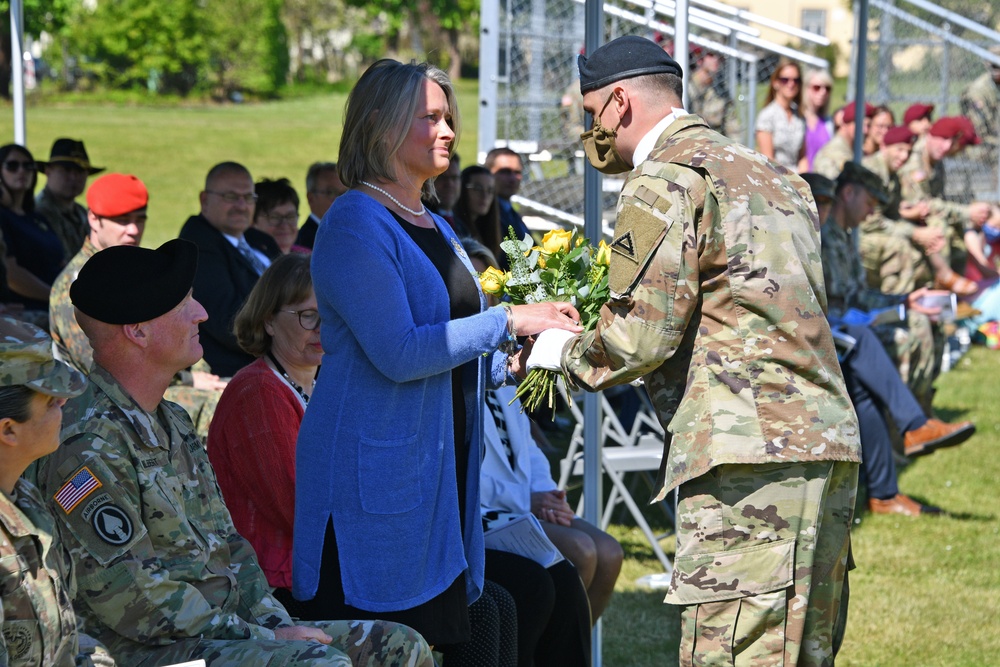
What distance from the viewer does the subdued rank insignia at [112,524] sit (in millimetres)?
2637

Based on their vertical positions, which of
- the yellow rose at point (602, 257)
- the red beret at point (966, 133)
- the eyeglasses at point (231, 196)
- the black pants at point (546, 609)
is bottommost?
the black pants at point (546, 609)

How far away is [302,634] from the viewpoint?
3002 millimetres

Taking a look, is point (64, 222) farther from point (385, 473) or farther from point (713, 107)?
point (385, 473)

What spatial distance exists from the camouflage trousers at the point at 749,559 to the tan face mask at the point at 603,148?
0.86 m

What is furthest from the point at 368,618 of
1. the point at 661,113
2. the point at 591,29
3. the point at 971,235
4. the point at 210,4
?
the point at 210,4

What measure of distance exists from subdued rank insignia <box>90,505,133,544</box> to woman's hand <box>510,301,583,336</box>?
1112mm

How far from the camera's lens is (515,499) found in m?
4.18

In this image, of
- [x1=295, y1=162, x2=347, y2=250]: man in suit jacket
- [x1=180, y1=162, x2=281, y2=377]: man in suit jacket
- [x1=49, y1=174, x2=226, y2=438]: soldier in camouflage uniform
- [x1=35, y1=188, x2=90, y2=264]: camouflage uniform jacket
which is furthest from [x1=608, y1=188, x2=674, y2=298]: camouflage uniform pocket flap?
[x1=35, y1=188, x2=90, y2=264]: camouflage uniform jacket

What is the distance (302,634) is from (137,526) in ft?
1.83

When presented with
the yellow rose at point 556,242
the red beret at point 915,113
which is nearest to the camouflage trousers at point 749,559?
the yellow rose at point 556,242

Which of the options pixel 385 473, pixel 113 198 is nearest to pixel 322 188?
pixel 113 198

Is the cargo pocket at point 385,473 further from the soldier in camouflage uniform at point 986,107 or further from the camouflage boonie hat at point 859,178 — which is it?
the soldier in camouflage uniform at point 986,107

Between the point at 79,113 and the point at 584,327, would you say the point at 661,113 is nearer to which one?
the point at 584,327

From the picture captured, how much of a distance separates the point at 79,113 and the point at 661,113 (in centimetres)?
3076
